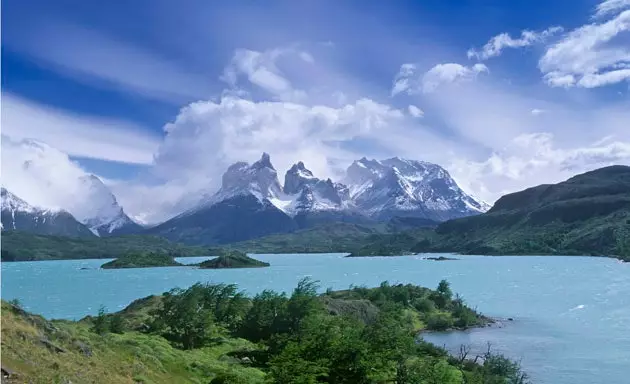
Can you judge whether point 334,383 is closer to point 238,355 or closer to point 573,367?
point 238,355

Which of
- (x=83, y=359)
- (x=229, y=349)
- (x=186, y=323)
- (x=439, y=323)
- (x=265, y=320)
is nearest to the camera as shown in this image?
(x=83, y=359)

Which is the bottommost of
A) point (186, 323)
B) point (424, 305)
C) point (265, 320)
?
point (424, 305)

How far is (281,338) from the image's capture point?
6469 cm

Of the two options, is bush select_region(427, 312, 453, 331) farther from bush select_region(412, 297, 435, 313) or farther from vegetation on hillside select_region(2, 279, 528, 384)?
vegetation on hillside select_region(2, 279, 528, 384)

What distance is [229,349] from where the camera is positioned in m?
69.7

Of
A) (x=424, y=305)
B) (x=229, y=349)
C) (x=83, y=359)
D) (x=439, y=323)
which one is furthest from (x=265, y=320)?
(x=424, y=305)

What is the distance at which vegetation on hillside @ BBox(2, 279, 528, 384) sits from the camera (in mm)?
34750

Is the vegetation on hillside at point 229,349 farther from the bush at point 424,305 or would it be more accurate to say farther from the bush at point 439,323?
the bush at point 424,305

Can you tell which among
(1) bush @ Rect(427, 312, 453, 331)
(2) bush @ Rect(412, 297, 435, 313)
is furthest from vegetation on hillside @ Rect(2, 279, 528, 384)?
(2) bush @ Rect(412, 297, 435, 313)

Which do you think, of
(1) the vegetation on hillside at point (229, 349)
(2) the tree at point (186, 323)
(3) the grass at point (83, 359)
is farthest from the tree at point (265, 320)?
(3) the grass at point (83, 359)

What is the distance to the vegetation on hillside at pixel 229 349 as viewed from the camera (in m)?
34.8

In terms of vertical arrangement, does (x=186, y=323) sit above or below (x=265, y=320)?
above

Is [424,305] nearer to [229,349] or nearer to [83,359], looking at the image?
[229,349]

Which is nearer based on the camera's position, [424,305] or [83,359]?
[83,359]
